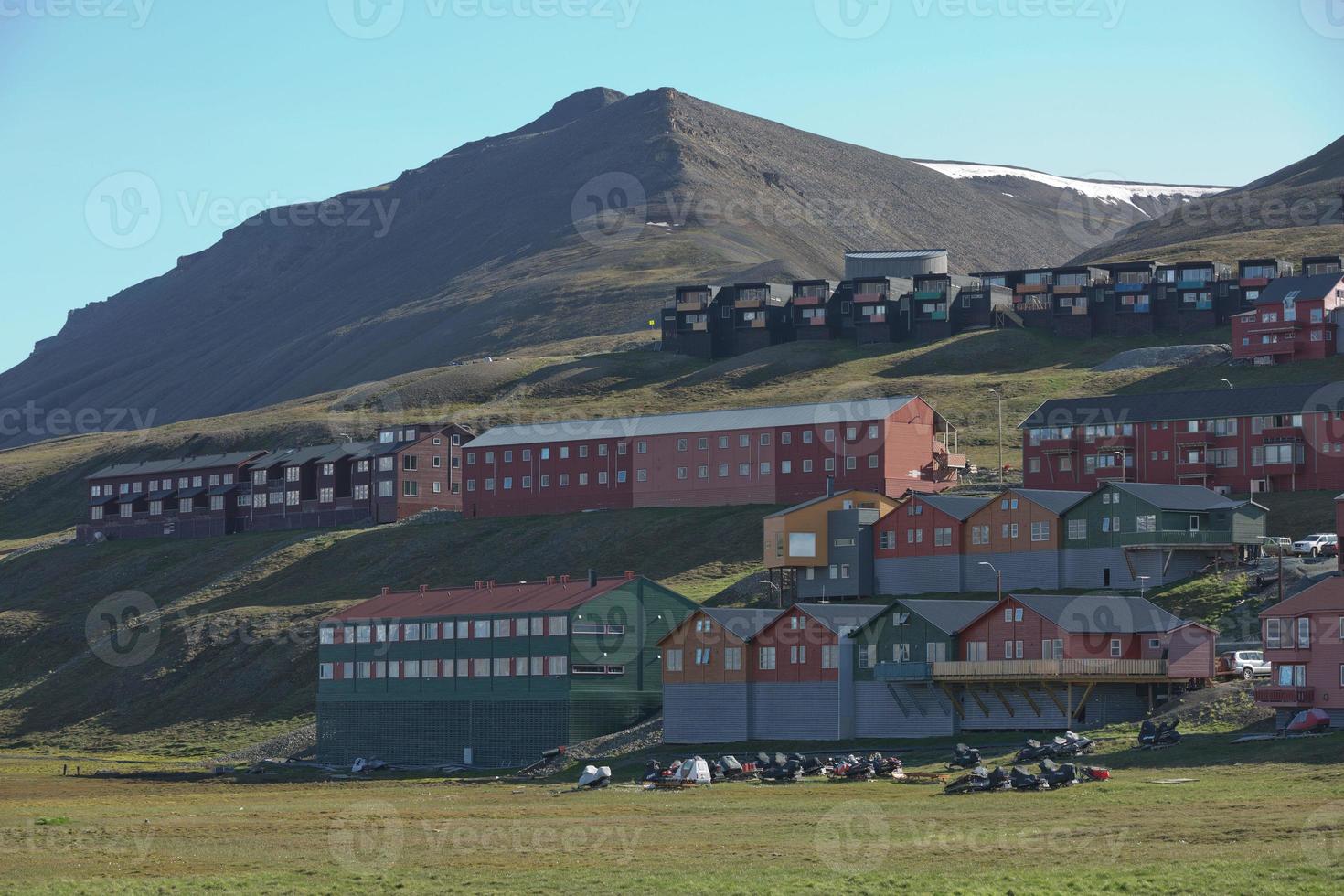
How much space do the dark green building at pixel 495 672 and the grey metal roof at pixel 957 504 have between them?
16.0 meters

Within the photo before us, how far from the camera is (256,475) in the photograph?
6142 inches

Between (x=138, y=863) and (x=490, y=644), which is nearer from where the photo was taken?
(x=138, y=863)

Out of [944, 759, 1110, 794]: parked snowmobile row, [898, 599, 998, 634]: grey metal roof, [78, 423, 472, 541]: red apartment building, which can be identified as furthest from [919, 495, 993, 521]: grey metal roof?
[78, 423, 472, 541]: red apartment building

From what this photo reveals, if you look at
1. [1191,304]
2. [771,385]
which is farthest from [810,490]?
[1191,304]

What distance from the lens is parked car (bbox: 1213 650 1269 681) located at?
2987 inches

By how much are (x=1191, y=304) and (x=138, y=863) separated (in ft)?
477

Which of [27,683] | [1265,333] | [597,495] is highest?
[1265,333]

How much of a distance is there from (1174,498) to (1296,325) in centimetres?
6119

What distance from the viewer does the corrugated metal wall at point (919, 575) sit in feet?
327

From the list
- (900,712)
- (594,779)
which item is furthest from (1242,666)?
(594,779)

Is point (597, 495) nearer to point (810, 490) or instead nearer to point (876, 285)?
point (810, 490)

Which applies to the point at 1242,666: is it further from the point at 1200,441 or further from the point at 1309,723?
the point at 1200,441

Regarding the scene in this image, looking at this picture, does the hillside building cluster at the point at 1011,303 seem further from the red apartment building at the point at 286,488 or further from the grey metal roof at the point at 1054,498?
the grey metal roof at the point at 1054,498

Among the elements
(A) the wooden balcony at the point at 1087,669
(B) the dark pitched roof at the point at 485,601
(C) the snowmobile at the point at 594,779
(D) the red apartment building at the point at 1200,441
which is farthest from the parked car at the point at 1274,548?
(C) the snowmobile at the point at 594,779
